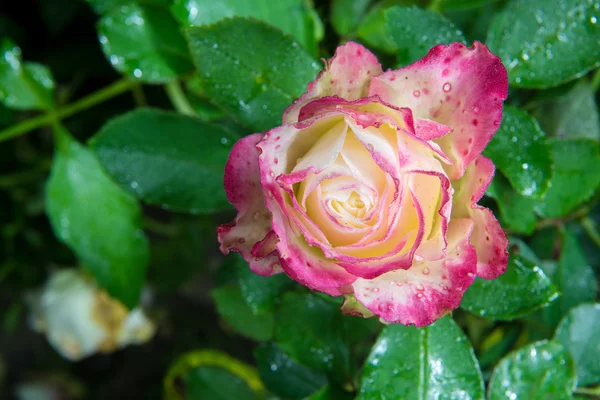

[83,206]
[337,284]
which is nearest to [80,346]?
[83,206]

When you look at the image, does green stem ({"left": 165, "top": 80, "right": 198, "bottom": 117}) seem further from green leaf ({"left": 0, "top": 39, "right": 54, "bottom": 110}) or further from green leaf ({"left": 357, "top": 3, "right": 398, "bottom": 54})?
green leaf ({"left": 357, "top": 3, "right": 398, "bottom": 54})

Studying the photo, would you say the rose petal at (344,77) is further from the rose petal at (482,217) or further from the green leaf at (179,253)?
the green leaf at (179,253)

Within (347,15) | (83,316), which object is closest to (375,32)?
(347,15)

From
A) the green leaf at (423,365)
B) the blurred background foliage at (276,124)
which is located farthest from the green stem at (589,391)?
the green leaf at (423,365)

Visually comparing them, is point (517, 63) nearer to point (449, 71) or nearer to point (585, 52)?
point (585, 52)

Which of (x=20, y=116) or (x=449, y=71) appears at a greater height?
(x=449, y=71)

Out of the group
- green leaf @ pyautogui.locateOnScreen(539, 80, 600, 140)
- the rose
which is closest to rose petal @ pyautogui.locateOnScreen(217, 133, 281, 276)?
the rose
